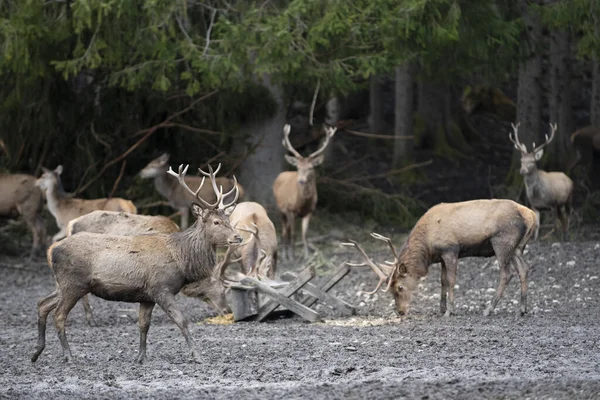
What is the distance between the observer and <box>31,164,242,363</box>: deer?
9898mm

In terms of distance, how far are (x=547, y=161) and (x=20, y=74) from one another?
10372 mm

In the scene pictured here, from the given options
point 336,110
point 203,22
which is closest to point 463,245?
point 203,22

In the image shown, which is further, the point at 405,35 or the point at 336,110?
the point at 336,110

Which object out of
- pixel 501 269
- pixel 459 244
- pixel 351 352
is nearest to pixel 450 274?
pixel 459 244

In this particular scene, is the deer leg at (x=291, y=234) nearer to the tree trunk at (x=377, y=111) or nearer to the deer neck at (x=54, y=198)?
the deer neck at (x=54, y=198)

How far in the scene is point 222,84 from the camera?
1761 centimetres

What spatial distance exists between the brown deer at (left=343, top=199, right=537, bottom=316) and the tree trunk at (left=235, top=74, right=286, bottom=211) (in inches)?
312

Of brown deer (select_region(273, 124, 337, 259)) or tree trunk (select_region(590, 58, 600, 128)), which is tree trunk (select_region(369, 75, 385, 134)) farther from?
brown deer (select_region(273, 124, 337, 259))

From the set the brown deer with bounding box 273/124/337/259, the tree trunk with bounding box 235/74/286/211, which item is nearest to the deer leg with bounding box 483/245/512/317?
the brown deer with bounding box 273/124/337/259

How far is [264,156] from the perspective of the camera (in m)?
20.8

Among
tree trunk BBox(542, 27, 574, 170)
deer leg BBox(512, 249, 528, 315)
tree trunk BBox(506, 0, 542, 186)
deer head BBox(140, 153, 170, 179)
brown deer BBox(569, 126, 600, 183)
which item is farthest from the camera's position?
tree trunk BBox(542, 27, 574, 170)

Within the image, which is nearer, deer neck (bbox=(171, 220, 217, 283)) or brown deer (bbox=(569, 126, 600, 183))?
deer neck (bbox=(171, 220, 217, 283))

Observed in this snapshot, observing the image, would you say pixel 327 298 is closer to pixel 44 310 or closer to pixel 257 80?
pixel 44 310

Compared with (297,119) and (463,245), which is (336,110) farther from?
(463,245)
